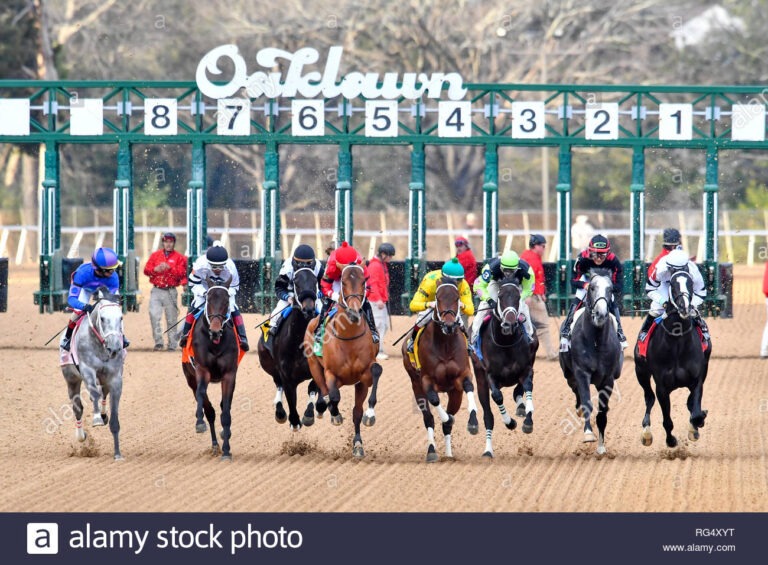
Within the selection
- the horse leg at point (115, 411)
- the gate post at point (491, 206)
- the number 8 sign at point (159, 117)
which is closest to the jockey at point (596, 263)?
the horse leg at point (115, 411)

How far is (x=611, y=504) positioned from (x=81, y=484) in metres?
4.06

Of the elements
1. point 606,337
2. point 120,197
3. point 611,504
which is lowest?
point 611,504

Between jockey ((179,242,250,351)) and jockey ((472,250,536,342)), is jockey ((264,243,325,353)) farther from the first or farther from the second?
jockey ((472,250,536,342))

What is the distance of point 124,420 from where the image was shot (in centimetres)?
1605

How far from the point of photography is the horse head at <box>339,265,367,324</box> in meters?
12.3

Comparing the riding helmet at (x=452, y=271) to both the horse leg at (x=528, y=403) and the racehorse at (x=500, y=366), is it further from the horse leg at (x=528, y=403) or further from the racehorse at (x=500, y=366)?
the horse leg at (x=528, y=403)

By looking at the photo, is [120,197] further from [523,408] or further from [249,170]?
[249,170]

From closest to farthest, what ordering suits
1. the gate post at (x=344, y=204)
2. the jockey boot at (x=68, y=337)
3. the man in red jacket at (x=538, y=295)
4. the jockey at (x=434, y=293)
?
the jockey at (x=434, y=293), the jockey boot at (x=68, y=337), the man in red jacket at (x=538, y=295), the gate post at (x=344, y=204)

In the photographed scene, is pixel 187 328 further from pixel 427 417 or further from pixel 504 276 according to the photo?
pixel 504 276

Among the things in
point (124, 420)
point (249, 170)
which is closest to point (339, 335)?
point (124, 420)

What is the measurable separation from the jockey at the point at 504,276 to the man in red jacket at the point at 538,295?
3.84 meters

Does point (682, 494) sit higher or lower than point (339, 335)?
lower

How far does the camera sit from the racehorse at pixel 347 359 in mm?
12516

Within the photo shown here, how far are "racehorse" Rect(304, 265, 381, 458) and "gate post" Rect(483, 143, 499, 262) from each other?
10.1 m
